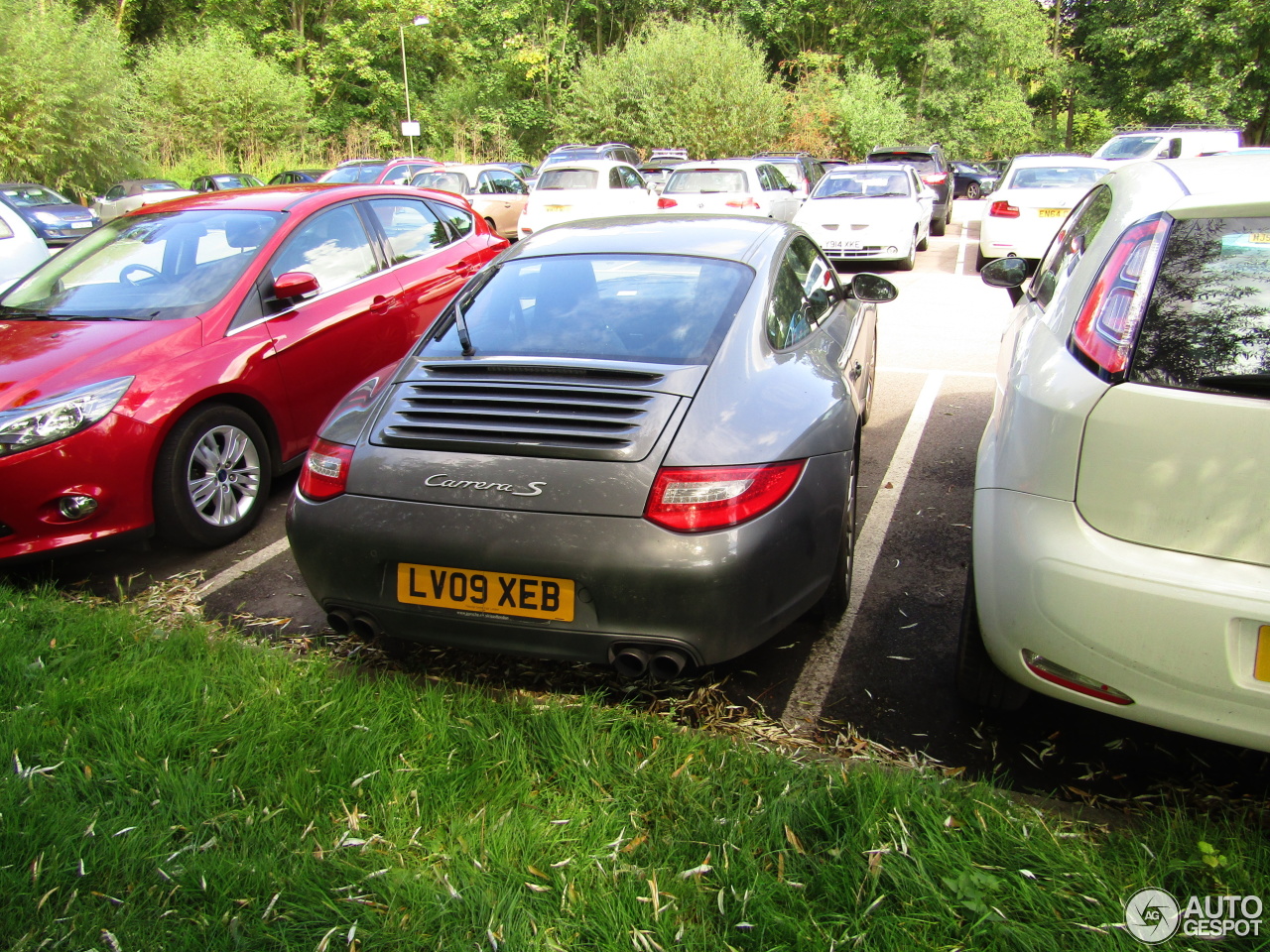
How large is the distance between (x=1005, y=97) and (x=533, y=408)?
48646 mm

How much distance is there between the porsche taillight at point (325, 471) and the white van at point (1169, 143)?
1810cm

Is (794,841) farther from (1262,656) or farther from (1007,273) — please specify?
(1007,273)

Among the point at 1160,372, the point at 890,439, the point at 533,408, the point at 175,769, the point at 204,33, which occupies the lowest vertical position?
the point at 890,439

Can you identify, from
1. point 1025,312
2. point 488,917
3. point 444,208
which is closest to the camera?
point 488,917

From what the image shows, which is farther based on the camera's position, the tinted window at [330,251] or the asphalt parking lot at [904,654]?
the tinted window at [330,251]

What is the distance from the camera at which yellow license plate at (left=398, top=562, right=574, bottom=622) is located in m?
2.58

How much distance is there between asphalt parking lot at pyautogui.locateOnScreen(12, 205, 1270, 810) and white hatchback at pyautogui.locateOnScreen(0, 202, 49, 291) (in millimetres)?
3482

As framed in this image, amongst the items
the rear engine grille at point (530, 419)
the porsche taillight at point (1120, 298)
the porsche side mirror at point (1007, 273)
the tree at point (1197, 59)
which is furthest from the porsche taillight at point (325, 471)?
the tree at point (1197, 59)

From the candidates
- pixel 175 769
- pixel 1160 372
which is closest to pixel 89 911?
pixel 175 769

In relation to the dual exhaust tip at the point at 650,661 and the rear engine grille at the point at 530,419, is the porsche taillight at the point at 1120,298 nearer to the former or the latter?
the rear engine grille at the point at 530,419

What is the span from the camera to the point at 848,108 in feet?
123

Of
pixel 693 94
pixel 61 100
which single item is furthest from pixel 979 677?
pixel 693 94

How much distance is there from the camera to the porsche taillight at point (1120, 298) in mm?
2201

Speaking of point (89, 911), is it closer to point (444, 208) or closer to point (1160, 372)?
point (1160, 372)
